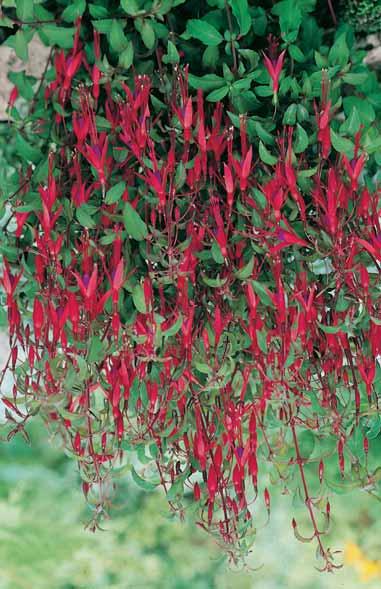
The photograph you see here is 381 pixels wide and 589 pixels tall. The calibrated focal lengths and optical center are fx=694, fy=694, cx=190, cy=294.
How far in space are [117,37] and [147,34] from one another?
33mm

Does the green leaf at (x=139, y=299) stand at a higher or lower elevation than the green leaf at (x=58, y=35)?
lower

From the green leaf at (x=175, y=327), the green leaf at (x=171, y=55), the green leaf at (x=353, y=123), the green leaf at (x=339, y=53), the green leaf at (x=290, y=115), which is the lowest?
the green leaf at (x=175, y=327)

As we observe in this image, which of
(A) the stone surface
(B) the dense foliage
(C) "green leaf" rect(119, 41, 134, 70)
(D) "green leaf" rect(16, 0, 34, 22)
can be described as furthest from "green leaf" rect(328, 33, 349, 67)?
(A) the stone surface

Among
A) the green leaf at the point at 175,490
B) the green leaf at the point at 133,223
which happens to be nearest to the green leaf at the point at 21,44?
the green leaf at the point at 133,223

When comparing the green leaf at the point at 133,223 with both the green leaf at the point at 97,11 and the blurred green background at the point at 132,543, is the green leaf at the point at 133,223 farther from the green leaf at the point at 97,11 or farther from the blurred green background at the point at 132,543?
the blurred green background at the point at 132,543

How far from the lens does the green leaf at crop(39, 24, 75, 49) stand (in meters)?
0.74

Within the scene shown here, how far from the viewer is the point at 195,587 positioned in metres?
1.31

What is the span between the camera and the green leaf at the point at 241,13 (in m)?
0.72

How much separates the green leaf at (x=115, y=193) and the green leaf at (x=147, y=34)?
0.16 meters

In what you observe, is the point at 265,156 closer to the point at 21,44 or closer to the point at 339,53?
the point at 339,53

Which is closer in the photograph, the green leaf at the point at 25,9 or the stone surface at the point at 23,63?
the green leaf at the point at 25,9

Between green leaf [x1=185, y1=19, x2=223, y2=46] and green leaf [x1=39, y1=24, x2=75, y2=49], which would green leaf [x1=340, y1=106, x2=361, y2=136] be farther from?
green leaf [x1=39, y1=24, x2=75, y2=49]

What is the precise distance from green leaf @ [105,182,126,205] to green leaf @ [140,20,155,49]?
0.16m

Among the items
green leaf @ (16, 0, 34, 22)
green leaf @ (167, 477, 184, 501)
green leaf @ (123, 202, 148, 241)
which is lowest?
green leaf @ (167, 477, 184, 501)
